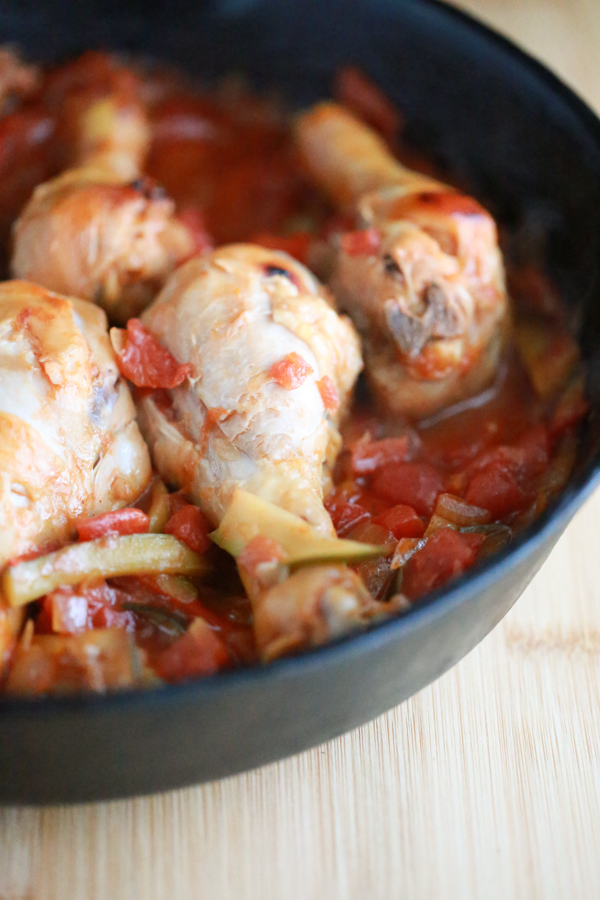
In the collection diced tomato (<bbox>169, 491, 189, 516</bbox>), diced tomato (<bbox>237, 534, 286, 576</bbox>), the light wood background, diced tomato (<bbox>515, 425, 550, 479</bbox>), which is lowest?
the light wood background

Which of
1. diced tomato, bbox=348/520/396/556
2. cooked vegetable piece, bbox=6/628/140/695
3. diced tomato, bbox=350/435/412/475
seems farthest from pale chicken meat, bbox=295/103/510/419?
cooked vegetable piece, bbox=6/628/140/695

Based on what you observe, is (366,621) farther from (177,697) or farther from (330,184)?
(330,184)

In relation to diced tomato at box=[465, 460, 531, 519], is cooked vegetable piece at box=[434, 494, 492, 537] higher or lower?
lower

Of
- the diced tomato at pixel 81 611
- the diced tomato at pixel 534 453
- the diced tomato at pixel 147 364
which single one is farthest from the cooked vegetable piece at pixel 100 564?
the diced tomato at pixel 534 453

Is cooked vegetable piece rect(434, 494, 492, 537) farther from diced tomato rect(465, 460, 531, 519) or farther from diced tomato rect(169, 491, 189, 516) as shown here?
diced tomato rect(169, 491, 189, 516)

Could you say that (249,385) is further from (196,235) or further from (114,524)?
(196,235)

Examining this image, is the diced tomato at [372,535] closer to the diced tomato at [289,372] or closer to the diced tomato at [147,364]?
the diced tomato at [289,372]

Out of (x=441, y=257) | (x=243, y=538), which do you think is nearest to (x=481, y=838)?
Result: (x=243, y=538)
